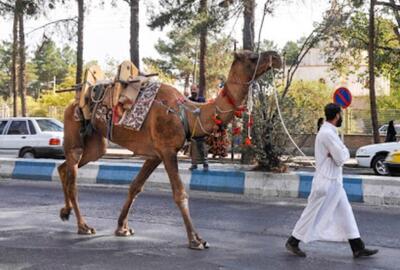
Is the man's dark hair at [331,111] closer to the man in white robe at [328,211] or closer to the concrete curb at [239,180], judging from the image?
the man in white robe at [328,211]

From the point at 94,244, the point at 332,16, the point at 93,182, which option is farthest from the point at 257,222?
the point at 332,16

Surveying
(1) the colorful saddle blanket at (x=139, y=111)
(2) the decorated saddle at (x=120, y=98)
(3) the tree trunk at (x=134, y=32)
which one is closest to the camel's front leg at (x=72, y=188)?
(2) the decorated saddle at (x=120, y=98)

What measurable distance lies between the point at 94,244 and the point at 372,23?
20.2m

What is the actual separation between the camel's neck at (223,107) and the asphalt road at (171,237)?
147 centimetres

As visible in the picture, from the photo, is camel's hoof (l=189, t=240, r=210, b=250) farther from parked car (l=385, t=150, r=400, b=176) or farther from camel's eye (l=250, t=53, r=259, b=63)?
parked car (l=385, t=150, r=400, b=176)

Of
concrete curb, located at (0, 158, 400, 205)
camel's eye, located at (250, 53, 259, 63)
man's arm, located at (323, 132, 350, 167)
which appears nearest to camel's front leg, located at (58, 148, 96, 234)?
camel's eye, located at (250, 53, 259, 63)

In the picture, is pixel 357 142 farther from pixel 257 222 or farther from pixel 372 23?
pixel 257 222

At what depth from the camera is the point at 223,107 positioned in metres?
7.88

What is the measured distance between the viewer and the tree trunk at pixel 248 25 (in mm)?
19922

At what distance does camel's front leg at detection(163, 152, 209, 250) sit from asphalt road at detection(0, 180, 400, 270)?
5.6 inches

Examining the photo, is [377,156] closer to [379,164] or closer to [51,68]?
[379,164]

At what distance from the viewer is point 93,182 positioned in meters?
14.4

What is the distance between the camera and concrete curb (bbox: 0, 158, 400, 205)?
11383mm

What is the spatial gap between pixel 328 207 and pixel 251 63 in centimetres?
193
